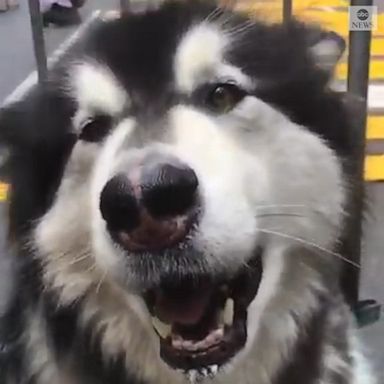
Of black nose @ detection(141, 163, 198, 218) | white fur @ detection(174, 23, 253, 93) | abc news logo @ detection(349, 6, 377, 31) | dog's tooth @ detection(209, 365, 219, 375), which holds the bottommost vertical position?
dog's tooth @ detection(209, 365, 219, 375)

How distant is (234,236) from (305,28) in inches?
14.0

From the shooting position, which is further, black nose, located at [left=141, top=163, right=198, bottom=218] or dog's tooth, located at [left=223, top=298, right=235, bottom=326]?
dog's tooth, located at [left=223, top=298, right=235, bottom=326]

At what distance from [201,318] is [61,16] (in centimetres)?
302

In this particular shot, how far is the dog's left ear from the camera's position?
1284mm

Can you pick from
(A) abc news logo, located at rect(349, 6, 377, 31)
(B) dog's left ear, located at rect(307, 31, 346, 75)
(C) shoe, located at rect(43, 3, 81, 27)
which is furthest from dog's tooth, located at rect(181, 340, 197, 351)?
(C) shoe, located at rect(43, 3, 81, 27)

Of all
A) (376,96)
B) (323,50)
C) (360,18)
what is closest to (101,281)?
(323,50)

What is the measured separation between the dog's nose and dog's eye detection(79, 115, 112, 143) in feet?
0.57

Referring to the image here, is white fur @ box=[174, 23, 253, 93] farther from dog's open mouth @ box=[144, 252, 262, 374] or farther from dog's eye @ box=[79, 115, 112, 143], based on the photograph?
dog's open mouth @ box=[144, 252, 262, 374]

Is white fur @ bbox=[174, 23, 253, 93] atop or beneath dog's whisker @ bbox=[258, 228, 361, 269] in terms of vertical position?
atop

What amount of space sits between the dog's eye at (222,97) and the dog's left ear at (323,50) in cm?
14

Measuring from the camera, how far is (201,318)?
112 cm

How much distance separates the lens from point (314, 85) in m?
1.26

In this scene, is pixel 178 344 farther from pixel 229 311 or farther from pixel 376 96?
pixel 376 96

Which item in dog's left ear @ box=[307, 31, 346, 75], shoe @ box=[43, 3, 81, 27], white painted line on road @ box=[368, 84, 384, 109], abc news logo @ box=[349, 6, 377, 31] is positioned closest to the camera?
dog's left ear @ box=[307, 31, 346, 75]
